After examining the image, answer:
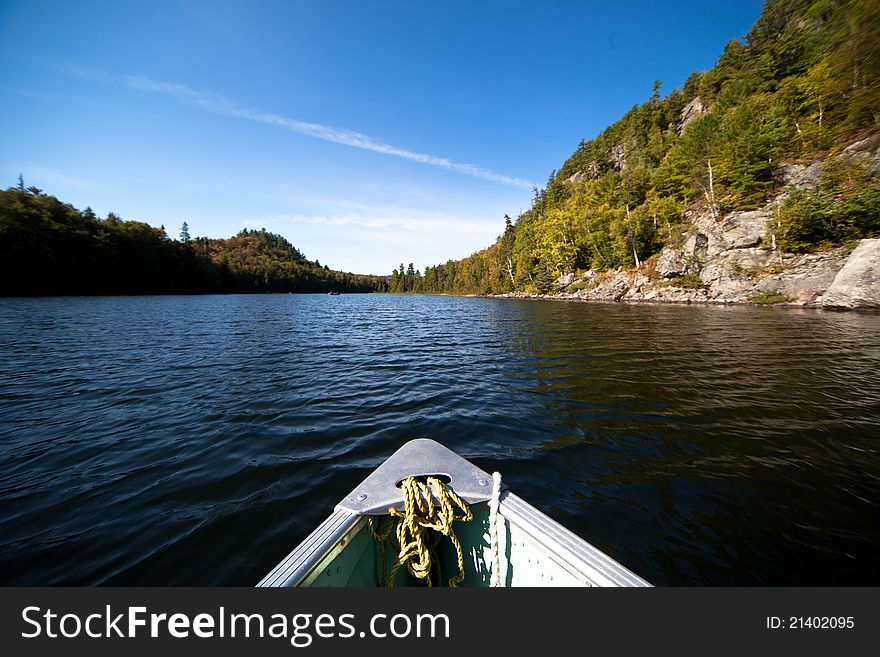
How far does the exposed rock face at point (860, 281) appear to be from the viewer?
22125 mm

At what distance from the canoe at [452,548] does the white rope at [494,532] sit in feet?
0.04

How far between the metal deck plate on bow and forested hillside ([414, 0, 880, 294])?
43.6 meters

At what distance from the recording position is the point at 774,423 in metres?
Result: 6.30

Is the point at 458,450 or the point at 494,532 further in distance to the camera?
the point at 458,450

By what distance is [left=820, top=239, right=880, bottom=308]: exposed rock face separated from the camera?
72.6ft

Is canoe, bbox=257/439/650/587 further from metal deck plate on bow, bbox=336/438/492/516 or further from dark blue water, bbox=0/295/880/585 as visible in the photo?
dark blue water, bbox=0/295/880/585

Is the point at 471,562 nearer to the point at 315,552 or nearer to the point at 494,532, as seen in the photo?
the point at 494,532

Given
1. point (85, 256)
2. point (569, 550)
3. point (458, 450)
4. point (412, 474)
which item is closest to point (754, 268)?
point (458, 450)

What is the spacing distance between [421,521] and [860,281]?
124 ft

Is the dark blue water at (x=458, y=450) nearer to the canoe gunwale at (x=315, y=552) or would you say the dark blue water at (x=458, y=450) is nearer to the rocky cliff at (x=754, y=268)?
the canoe gunwale at (x=315, y=552)

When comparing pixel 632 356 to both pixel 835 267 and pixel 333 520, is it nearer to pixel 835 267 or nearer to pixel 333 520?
pixel 333 520

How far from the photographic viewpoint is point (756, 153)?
3656cm

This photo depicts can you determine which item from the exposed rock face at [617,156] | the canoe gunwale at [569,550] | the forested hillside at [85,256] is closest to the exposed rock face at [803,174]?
the canoe gunwale at [569,550]
